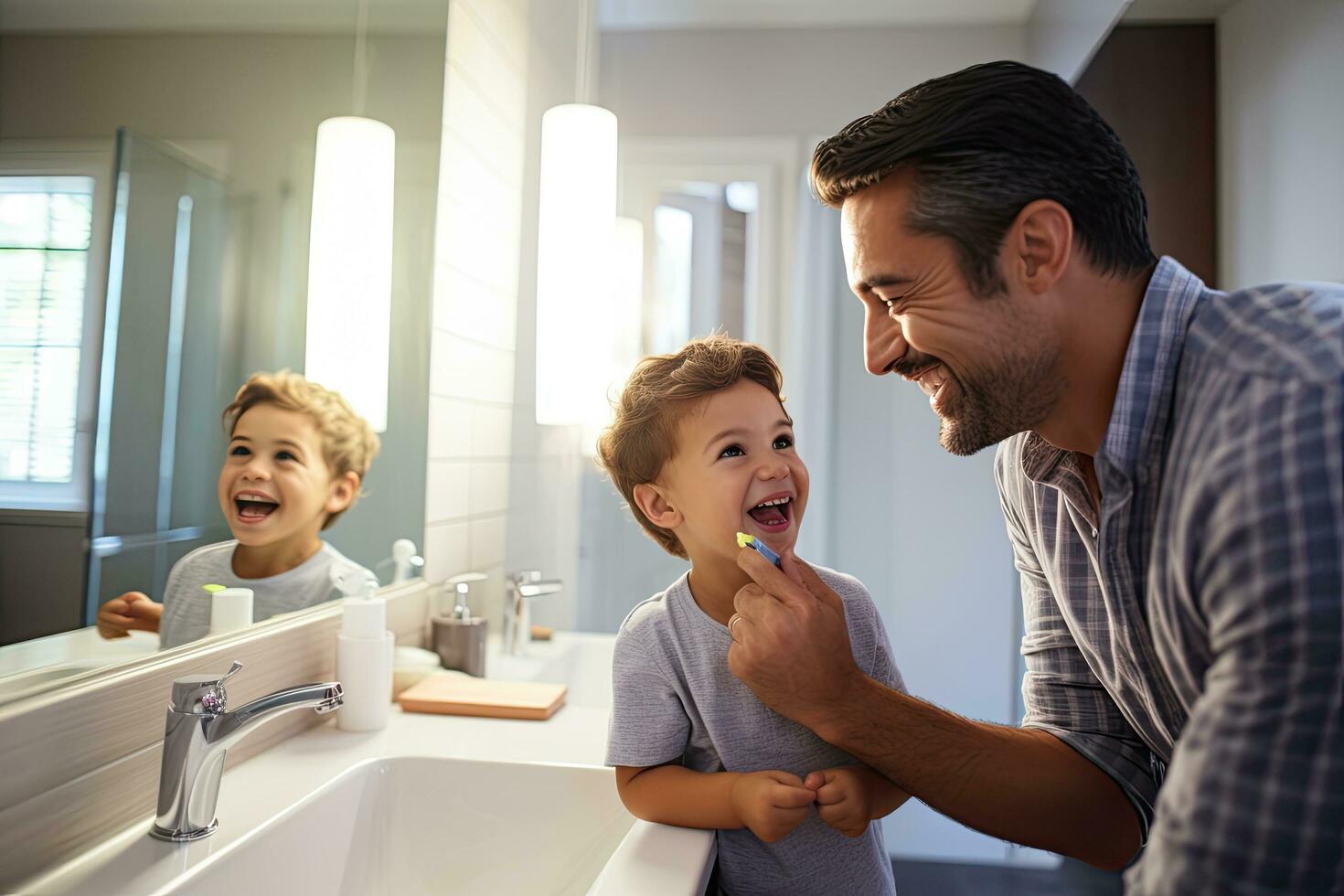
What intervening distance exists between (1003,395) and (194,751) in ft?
2.62

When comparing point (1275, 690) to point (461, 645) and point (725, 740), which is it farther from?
point (461, 645)

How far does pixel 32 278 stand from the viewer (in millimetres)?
731

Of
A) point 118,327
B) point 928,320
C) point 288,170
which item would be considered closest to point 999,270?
point 928,320

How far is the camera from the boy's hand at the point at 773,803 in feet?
2.67

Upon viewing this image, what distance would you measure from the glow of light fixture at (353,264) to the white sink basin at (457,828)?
0.56 m

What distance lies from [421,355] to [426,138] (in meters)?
0.37

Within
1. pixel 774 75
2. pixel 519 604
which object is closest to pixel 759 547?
pixel 519 604

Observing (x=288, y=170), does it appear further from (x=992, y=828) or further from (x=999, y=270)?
(x=992, y=828)

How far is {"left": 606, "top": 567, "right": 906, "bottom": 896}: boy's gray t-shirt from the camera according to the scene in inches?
36.6

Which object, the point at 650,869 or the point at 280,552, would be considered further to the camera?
the point at 280,552

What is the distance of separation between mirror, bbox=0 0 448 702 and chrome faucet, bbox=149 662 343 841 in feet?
0.28

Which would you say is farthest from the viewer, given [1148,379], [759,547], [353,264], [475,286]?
[475,286]

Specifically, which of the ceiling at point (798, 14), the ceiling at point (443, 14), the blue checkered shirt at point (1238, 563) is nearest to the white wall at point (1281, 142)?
the ceiling at point (443, 14)

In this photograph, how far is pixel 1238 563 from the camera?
53 centimetres
